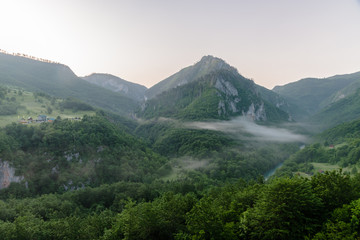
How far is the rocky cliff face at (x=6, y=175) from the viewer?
84419mm

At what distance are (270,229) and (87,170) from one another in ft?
342

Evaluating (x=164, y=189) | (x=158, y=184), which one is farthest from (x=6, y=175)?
(x=164, y=189)

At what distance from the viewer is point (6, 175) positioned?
8581 centimetres

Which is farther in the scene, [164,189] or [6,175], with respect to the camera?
[164,189]

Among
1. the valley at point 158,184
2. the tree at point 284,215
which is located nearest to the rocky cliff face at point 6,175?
the valley at point 158,184

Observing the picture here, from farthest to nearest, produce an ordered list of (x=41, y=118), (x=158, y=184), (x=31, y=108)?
(x=31, y=108) < (x=41, y=118) < (x=158, y=184)

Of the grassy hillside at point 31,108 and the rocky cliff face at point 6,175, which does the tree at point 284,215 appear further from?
the grassy hillside at point 31,108

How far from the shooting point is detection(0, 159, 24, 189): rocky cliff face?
8442cm

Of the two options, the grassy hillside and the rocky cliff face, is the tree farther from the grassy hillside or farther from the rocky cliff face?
the grassy hillside

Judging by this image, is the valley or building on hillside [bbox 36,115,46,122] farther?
building on hillside [bbox 36,115,46,122]

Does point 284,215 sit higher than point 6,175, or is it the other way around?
point 284,215

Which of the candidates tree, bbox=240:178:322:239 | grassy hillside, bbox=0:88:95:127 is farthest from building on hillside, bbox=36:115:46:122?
tree, bbox=240:178:322:239

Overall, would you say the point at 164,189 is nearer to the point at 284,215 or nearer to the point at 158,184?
the point at 158,184

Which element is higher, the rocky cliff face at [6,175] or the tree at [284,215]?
the tree at [284,215]
